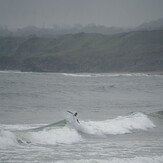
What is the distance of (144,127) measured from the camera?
24.2 meters

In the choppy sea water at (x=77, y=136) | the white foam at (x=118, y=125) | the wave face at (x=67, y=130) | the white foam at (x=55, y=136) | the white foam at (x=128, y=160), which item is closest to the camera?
the white foam at (x=128, y=160)

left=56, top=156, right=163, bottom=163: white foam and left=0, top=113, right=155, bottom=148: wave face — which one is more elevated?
left=0, top=113, right=155, bottom=148: wave face

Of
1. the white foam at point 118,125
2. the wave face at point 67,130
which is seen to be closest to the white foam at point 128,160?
the wave face at point 67,130

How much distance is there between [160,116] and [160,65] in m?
160

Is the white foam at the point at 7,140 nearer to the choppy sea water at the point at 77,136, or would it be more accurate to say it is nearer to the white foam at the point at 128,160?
the choppy sea water at the point at 77,136

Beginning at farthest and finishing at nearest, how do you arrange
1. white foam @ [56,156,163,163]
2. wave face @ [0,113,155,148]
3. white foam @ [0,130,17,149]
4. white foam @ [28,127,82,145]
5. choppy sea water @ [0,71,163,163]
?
white foam @ [28,127,82,145] < wave face @ [0,113,155,148] < white foam @ [0,130,17,149] < choppy sea water @ [0,71,163,163] < white foam @ [56,156,163,163]

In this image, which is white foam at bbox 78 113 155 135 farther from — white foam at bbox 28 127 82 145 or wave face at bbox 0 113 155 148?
white foam at bbox 28 127 82 145

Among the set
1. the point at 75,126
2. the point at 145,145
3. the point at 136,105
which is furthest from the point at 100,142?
the point at 136,105

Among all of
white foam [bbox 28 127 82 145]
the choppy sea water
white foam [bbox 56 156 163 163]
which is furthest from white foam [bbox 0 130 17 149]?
white foam [bbox 56 156 163 163]

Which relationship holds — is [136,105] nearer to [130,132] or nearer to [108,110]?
[108,110]

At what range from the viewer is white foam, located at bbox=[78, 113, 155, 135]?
21938mm

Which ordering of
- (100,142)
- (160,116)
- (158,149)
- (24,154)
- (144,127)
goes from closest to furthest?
(24,154), (158,149), (100,142), (144,127), (160,116)

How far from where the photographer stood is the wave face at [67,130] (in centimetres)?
1722

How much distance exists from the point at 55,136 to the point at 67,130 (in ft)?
5.79
